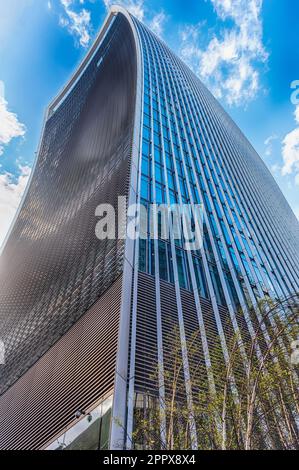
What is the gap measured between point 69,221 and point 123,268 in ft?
60.9

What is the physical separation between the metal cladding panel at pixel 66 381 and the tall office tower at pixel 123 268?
0.08 metres

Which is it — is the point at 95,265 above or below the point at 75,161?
below

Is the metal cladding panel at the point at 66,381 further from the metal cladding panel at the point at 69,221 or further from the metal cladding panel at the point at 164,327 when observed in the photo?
the metal cladding panel at the point at 69,221

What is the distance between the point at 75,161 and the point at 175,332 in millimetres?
37085

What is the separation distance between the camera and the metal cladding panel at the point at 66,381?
536 inches

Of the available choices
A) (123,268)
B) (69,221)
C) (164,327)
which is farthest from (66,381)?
(69,221)

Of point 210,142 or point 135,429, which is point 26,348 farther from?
point 210,142

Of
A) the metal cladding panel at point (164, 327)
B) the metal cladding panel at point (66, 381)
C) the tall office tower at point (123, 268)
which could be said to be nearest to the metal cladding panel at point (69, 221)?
the tall office tower at point (123, 268)

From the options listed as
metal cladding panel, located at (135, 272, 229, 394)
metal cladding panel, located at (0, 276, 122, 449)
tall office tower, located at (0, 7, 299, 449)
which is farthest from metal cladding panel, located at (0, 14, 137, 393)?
metal cladding panel, located at (135, 272, 229, 394)

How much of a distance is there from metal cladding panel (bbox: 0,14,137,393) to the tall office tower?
21cm

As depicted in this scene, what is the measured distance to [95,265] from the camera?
21.3 meters

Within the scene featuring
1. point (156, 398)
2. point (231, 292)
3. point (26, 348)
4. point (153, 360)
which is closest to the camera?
point (156, 398)

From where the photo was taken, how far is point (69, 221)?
33.8 m
